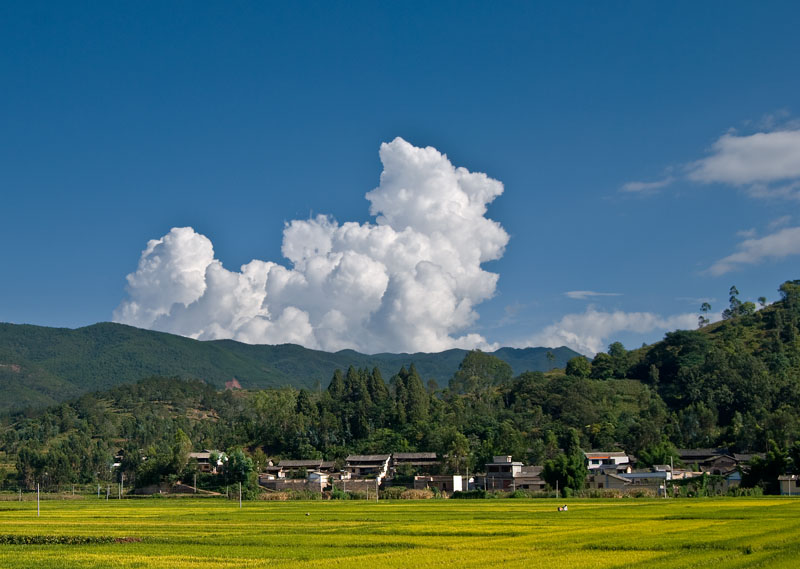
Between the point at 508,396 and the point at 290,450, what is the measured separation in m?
43.4

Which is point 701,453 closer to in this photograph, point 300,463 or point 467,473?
point 467,473

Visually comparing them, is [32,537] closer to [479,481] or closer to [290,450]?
[479,481]

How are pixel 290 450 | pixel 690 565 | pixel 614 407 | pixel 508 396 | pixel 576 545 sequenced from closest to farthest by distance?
pixel 690 565, pixel 576 545, pixel 290 450, pixel 614 407, pixel 508 396

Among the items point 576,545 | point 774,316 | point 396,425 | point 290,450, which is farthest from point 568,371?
point 576,545

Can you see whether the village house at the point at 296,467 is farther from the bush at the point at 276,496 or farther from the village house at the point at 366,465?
the bush at the point at 276,496

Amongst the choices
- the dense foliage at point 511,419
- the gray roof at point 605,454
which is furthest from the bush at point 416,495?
the gray roof at point 605,454

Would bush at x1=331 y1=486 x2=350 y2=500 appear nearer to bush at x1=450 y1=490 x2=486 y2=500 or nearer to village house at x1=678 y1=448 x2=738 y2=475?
bush at x1=450 y1=490 x2=486 y2=500

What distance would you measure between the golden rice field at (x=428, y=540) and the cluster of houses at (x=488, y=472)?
37078mm

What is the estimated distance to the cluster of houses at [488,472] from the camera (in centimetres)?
8812

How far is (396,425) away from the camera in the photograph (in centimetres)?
12406

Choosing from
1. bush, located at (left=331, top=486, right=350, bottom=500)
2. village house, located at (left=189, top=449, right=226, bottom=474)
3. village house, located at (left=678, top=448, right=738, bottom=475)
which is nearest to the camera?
bush, located at (left=331, top=486, right=350, bottom=500)

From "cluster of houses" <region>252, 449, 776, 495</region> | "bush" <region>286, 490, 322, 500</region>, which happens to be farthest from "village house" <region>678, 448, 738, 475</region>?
"bush" <region>286, 490, 322, 500</region>

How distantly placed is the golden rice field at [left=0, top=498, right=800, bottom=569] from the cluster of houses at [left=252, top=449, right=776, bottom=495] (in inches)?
1460

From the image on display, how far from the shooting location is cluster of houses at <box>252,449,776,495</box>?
8812cm
